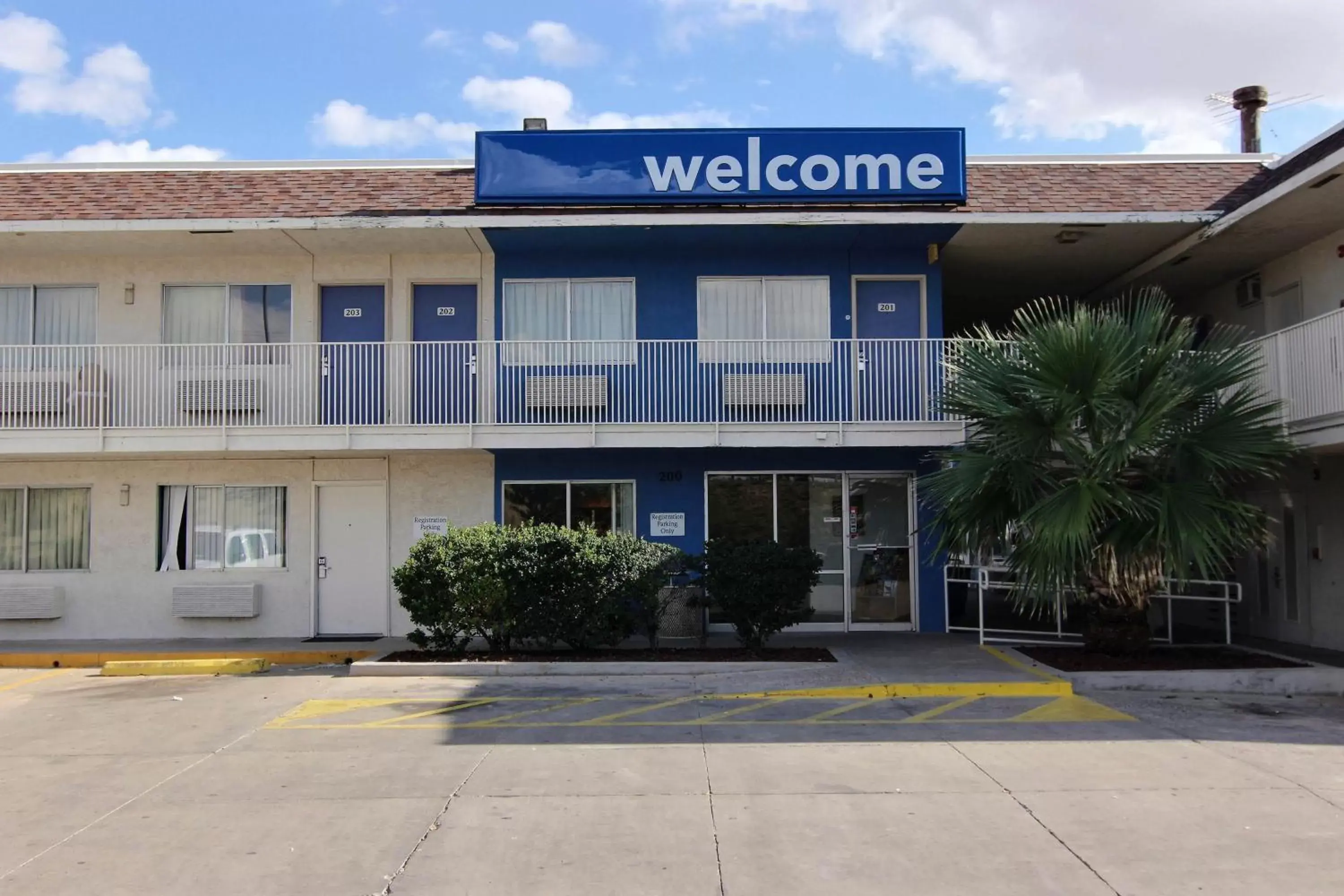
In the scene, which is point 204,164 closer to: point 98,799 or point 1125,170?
point 98,799

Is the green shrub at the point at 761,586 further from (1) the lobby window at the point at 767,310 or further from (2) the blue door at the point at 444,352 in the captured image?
(2) the blue door at the point at 444,352

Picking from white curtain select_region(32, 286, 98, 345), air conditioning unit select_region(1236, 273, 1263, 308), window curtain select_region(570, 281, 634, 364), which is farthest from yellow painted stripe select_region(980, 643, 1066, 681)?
white curtain select_region(32, 286, 98, 345)

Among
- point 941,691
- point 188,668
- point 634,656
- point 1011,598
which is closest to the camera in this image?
point 941,691

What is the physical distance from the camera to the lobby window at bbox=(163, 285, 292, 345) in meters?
15.6

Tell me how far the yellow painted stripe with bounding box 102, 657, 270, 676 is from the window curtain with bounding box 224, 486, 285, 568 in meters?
2.64

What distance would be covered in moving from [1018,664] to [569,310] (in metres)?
7.71

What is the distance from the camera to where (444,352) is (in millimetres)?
14906

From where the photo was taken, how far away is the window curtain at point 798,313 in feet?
49.9

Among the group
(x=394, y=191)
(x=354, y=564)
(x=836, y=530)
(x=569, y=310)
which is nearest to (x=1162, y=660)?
(x=836, y=530)

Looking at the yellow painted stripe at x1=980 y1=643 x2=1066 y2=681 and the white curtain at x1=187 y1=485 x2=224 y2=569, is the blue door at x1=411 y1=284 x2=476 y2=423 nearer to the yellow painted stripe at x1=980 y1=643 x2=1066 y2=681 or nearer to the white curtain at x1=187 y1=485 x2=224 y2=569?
the white curtain at x1=187 y1=485 x2=224 y2=569

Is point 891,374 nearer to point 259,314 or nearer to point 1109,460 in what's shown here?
point 1109,460

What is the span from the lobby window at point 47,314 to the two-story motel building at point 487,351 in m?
0.04

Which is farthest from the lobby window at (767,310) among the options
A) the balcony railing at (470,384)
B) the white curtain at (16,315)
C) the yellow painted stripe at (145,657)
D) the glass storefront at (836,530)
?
the white curtain at (16,315)

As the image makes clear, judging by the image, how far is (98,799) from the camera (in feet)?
24.0
